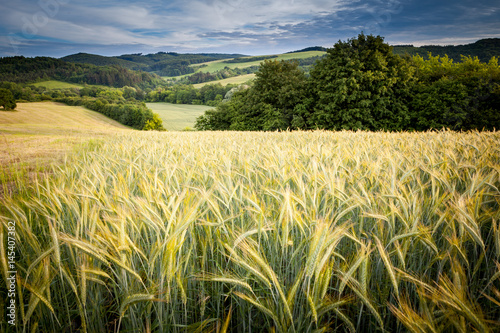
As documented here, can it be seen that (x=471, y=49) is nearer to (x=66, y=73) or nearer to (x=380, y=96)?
(x=380, y=96)

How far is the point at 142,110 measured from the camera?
57.6 m

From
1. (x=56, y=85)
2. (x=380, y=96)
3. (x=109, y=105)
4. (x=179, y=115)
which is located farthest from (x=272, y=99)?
(x=56, y=85)

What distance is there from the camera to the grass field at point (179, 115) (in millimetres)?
56903

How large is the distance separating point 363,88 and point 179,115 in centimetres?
5048

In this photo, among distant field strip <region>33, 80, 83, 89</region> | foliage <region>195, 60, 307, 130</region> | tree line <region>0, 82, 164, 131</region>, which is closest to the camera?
foliage <region>195, 60, 307, 130</region>

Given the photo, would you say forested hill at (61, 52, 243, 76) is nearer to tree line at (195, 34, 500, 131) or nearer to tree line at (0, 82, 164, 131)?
tree line at (0, 82, 164, 131)

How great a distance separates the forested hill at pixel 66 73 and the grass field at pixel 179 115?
14420mm

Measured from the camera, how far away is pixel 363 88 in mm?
24453

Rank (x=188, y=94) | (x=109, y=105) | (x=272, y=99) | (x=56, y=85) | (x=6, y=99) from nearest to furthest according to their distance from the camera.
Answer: (x=6, y=99) → (x=272, y=99) → (x=56, y=85) → (x=109, y=105) → (x=188, y=94)

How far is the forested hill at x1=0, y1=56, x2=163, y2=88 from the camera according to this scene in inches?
1054

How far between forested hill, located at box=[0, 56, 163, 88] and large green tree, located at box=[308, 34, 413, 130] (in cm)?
3244

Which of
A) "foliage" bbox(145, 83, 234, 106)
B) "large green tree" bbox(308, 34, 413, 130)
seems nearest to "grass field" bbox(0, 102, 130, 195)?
"large green tree" bbox(308, 34, 413, 130)

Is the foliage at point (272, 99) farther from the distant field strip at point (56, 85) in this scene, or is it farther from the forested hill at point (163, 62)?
the forested hill at point (163, 62)

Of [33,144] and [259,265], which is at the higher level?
[33,144]
